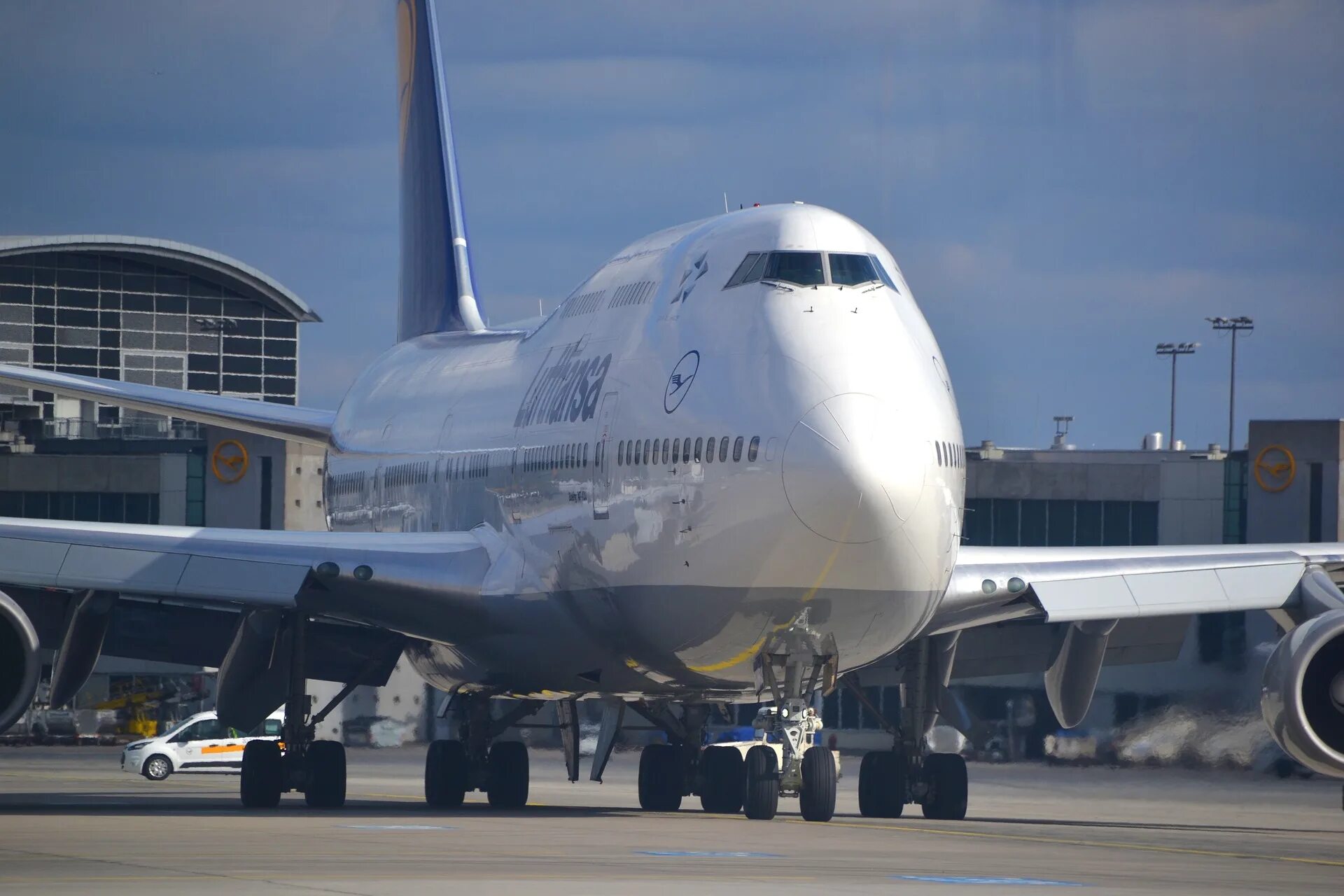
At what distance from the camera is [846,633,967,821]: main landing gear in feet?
75.8

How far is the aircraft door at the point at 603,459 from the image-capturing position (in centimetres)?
2109

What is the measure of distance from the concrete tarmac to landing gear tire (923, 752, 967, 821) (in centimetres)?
48

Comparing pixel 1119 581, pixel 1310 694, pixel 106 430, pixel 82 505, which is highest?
pixel 106 430

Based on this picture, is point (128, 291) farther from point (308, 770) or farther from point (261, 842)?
point (261, 842)

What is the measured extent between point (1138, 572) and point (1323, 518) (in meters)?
16.8

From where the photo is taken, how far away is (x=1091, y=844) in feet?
60.9

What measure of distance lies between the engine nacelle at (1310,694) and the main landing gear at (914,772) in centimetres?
349

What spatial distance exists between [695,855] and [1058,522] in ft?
128

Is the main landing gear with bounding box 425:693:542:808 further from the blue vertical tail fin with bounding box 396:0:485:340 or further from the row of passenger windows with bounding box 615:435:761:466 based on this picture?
the blue vertical tail fin with bounding box 396:0:485:340

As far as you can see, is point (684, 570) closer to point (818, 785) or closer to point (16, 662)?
point (818, 785)

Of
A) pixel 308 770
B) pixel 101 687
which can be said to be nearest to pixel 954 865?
pixel 308 770

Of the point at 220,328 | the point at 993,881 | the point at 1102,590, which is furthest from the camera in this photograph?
the point at 220,328

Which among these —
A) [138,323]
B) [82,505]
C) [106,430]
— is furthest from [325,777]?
[138,323]

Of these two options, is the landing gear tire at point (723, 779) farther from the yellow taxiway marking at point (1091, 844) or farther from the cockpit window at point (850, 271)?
the cockpit window at point (850, 271)
